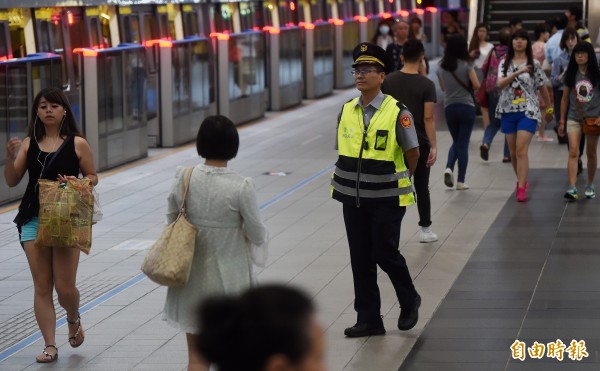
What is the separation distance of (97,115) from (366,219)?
31.8 ft

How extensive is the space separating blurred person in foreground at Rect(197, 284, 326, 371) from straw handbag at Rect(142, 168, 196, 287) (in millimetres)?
3213

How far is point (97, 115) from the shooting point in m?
16.7

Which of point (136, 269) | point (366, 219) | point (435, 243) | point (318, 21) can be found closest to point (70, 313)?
point (366, 219)

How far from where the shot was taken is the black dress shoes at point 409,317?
771cm

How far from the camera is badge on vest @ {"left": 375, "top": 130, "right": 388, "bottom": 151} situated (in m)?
7.52

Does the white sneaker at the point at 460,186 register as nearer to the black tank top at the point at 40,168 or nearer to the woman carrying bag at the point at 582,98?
the woman carrying bag at the point at 582,98

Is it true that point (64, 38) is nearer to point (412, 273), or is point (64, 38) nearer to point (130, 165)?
point (130, 165)

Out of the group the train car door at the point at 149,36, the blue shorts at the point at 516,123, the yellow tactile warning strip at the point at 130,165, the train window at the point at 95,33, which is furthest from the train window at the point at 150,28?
the blue shorts at the point at 516,123

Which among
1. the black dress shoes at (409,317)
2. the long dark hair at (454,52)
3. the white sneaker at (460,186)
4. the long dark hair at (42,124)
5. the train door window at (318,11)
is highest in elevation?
the long dark hair at (42,124)

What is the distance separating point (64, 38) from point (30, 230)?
9756mm

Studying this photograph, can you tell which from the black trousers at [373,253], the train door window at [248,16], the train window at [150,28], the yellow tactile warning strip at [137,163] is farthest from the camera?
the train door window at [248,16]

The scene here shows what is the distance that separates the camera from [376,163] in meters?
7.51

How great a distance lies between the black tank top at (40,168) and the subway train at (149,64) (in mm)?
6865

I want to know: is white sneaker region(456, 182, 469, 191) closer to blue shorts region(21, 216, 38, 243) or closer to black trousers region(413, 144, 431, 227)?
black trousers region(413, 144, 431, 227)
